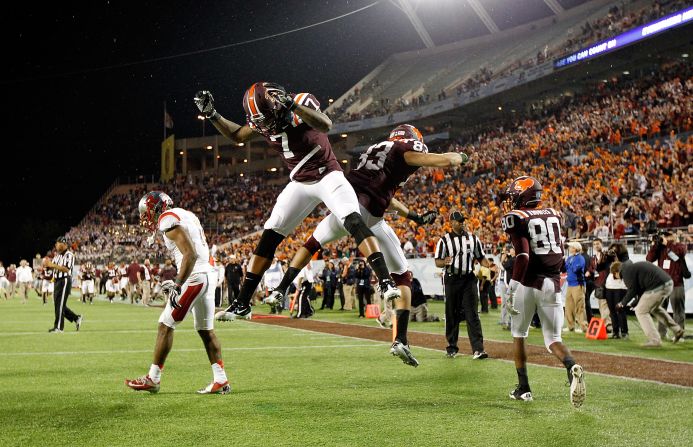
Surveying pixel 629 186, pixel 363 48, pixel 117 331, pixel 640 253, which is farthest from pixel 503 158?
pixel 363 48

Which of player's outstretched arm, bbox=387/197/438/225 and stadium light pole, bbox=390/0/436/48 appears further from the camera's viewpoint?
stadium light pole, bbox=390/0/436/48

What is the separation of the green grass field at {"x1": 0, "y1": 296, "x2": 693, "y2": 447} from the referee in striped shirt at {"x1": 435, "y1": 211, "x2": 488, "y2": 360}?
0.69 metres

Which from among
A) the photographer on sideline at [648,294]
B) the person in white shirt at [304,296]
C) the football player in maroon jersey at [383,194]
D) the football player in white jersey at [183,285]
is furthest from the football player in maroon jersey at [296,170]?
the person in white shirt at [304,296]

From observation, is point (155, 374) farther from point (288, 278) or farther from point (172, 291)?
point (288, 278)

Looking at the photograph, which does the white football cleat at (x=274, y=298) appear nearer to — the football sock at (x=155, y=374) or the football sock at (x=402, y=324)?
the football sock at (x=402, y=324)

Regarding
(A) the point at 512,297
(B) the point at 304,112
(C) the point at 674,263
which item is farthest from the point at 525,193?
(C) the point at 674,263

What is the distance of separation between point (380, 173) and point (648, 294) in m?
7.74

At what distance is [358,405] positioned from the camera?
668cm

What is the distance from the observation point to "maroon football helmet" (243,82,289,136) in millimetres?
5652

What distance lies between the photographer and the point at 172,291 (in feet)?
23.0

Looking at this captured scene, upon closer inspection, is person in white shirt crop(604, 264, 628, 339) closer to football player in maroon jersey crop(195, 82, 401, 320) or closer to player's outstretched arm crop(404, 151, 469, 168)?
player's outstretched arm crop(404, 151, 469, 168)

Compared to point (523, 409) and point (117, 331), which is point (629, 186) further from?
point (523, 409)

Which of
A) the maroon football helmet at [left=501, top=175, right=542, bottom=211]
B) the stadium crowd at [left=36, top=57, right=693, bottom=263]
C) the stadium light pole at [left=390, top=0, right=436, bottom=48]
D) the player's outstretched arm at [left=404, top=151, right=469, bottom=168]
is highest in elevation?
the stadium light pole at [left=390, top=0, right=436, bottom=48]

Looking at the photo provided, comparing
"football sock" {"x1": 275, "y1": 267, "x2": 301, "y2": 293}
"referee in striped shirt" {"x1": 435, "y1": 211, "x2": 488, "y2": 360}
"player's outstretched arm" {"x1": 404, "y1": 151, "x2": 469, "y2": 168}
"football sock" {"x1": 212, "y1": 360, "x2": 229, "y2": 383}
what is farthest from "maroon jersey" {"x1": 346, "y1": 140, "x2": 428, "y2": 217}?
"referee in striped shirt" {"x1": 435, "y1": 211, "x2": 488, "y2": 360}
